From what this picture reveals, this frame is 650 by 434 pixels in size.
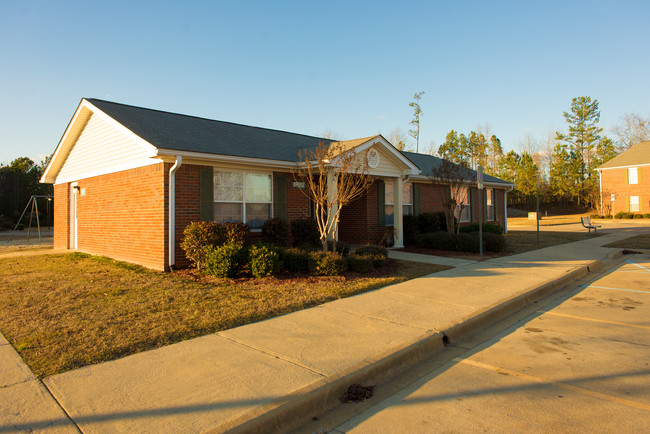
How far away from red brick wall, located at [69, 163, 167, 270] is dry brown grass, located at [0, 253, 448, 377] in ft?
2.33

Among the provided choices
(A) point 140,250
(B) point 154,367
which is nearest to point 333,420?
(B) point 154,367

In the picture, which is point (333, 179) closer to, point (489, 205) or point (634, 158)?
point (489, 205)

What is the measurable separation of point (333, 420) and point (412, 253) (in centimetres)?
986

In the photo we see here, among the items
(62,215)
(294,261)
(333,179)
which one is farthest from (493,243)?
(62,215)

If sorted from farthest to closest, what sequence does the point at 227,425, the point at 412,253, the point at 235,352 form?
the point at 412,253
the point at 235,352
the point at 227,425

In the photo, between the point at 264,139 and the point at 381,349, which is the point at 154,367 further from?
the point at 264,139

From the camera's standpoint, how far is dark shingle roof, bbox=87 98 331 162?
32.0ft

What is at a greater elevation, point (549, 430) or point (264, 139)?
point (264, 139)

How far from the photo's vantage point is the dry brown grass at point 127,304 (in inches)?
179

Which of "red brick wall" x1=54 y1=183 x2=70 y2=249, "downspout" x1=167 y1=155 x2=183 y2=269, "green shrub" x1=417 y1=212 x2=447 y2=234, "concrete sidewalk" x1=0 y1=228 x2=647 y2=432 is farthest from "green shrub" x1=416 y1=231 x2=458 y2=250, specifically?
"red brick wall" x1=54 y1=183 x2=70 y2=249

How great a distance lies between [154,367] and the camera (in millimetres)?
3926

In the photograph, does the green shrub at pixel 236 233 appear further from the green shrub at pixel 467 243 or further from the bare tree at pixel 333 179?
the green shrub at pixel 467 243

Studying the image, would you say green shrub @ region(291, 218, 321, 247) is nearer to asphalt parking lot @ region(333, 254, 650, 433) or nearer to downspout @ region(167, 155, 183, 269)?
downspout @ region(167, 155, 183, 269)

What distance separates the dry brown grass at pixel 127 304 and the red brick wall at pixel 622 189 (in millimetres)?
37847
